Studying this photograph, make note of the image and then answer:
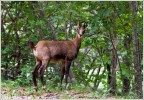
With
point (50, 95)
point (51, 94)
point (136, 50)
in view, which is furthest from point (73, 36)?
point (50, 95)

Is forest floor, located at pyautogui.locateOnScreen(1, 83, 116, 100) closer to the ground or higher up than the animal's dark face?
closer to the ground

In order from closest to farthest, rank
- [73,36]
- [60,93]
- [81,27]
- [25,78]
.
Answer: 1. [60,93]
2. [81,27]
3. [25,78]
4. [73,36]

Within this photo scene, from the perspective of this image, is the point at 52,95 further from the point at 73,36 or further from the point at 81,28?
the point at 73,36

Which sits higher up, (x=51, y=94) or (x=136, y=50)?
(x=136, y=50)

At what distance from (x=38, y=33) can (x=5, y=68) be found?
57.9 inches

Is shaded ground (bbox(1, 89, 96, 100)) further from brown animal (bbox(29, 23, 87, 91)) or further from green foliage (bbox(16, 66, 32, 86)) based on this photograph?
green foliage (bbox(16, 66, 32, 86))

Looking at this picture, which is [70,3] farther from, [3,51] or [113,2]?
[3,51]

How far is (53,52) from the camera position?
854 centimetres

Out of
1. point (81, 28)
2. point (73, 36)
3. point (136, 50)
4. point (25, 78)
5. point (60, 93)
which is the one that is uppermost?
point (81, 28)

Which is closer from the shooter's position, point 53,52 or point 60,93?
point 60,93

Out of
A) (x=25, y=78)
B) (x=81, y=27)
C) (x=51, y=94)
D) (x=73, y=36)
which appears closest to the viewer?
(x=51, y=94)

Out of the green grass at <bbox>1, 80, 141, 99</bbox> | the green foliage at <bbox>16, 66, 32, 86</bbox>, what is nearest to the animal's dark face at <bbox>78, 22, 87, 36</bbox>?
the green grass at <bbox>1, 80, 141, 99</bbox>

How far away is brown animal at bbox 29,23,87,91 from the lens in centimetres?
835

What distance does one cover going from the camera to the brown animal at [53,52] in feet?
27.4
